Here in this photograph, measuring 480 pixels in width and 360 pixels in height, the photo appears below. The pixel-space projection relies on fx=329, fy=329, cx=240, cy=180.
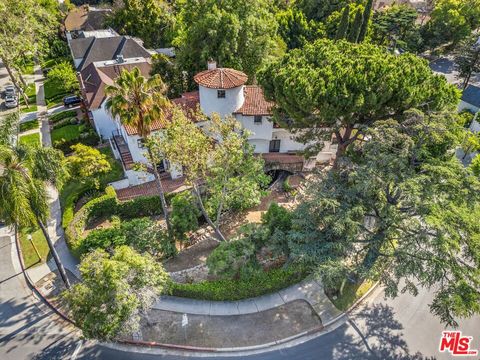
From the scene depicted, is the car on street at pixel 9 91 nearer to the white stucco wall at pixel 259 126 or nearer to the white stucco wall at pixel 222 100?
the white stucco wall at pixel 222 100

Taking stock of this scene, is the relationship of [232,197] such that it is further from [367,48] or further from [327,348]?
[367,48]

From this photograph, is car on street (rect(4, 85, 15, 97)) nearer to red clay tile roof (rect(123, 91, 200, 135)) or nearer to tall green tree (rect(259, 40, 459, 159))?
red clay tile roof (rect(123, 91, 200, 135))

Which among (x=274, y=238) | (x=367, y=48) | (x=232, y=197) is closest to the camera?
(x=274, y=238)

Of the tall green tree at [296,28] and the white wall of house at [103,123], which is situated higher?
the tall green tree at [296,28]

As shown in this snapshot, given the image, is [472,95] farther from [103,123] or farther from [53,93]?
[53,93]

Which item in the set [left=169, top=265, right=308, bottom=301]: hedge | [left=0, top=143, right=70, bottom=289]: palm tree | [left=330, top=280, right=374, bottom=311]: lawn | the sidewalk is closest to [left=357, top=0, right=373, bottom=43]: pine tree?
[left=330, top=280, right=374, bottom=311]: lawn

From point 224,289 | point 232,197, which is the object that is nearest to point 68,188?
point 232,197

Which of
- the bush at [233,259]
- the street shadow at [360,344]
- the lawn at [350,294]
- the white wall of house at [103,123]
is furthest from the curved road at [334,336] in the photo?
the white wall of house at [103,123]
